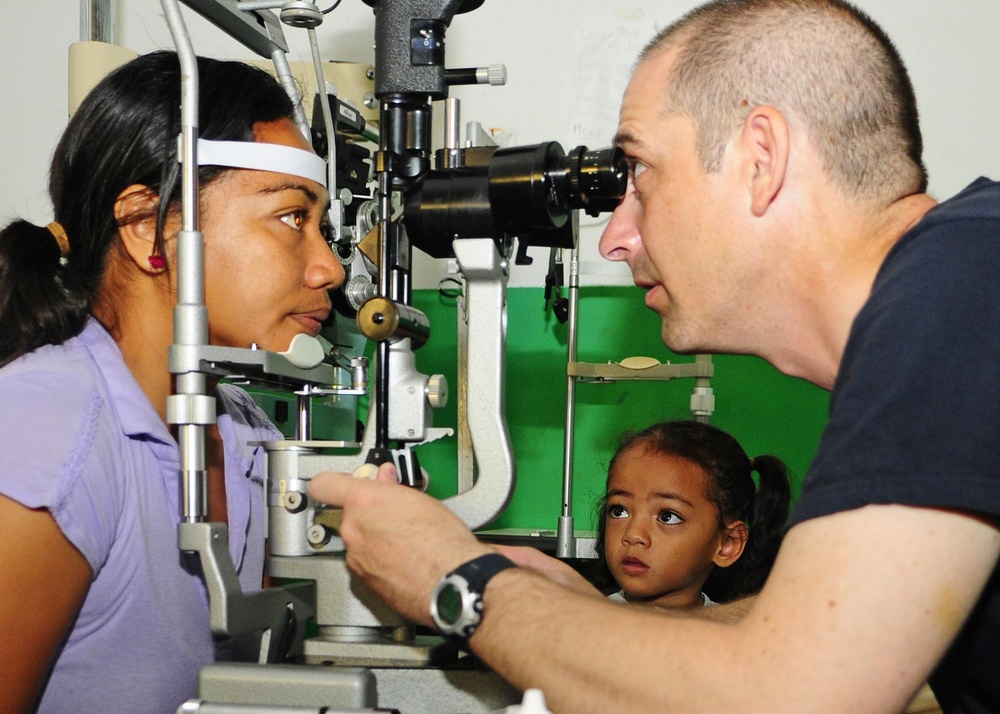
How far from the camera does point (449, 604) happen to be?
0.82 m

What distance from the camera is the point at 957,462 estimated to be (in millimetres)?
674

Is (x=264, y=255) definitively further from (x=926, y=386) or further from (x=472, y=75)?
(x=926, y=386)

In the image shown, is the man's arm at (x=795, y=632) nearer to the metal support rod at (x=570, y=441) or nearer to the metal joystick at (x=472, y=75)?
the metal joystick at (x=472, y=75)

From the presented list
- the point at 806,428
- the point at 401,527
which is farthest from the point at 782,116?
the point at 806,428

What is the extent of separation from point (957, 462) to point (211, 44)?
235 centimetres

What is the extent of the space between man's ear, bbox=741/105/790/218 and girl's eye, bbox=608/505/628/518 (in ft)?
3.33

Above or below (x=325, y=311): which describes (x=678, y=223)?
above

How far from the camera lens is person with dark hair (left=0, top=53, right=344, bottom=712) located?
0.96 m

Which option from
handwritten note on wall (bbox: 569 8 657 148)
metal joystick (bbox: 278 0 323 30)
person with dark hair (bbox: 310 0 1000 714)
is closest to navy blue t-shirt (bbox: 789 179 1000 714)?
person with dark hair (bbox: 310 0 1000 714)

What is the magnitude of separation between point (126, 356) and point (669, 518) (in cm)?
109

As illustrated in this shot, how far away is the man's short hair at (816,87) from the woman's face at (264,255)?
1.67 feet

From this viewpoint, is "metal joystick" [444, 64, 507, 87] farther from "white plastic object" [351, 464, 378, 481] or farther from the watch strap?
the watch strap

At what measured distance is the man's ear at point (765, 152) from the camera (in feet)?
3.08

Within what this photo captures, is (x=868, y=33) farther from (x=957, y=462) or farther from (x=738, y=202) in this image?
(x=957, y=462)
